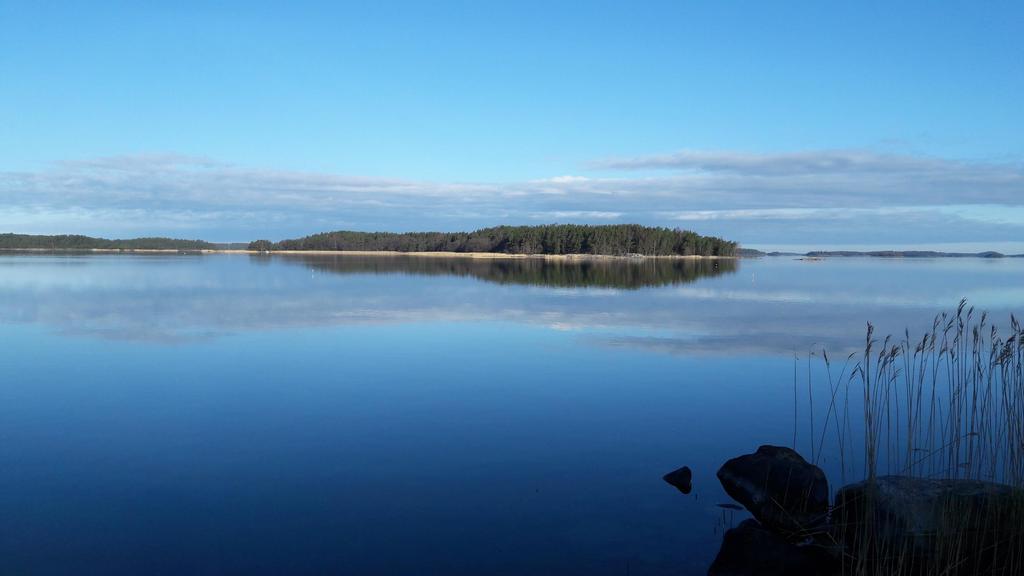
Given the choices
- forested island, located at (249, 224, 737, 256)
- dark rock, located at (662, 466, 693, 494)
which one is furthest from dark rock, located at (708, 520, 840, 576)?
forested island, located at (249, 224, 737, 256)

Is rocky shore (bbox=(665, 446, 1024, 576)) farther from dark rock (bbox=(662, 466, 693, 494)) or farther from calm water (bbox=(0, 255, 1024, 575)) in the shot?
dark rock (bbox=(662, 466, 693, 494))

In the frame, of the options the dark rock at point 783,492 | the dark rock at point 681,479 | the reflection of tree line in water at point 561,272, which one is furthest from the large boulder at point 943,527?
the reflection of tree line in water at point 561,272

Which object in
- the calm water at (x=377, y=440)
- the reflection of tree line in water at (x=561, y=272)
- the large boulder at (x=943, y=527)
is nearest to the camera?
the large boulder at (x=943, y=527)

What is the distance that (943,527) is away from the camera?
495 cm

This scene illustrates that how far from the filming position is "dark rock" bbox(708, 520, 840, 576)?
17.4 feet

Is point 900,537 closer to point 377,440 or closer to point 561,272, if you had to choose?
point 377,440

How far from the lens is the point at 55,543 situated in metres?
5.61

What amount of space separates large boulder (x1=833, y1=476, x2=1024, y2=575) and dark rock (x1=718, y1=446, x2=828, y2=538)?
0.78 meters

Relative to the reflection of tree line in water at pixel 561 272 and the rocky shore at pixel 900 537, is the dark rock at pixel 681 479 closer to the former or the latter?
the rocky shore at pixel 900 537

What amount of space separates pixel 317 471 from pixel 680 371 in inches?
302

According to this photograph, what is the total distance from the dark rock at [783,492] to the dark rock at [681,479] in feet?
1.45

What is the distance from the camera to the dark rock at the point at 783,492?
6273 mm

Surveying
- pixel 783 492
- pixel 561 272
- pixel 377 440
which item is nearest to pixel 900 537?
pixel 783 492

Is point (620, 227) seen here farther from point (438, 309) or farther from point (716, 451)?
point (716, 451)
